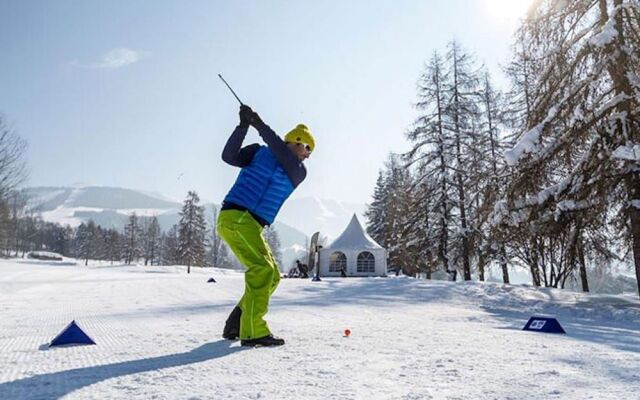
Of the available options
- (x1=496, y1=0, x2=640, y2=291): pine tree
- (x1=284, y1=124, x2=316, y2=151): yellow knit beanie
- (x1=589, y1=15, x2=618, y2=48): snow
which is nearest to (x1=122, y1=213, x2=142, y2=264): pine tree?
(x1=496, y1=0, x2=640, y2=291): pine tree

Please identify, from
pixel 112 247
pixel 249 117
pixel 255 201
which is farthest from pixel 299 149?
pixel 112 247

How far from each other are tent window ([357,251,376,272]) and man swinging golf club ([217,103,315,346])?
29366 mm

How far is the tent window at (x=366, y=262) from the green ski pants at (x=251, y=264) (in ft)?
96.6

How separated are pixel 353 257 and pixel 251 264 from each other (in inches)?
1153

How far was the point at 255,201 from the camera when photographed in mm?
3527

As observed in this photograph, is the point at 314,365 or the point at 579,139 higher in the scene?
the point at 579,139

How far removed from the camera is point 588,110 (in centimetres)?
1034

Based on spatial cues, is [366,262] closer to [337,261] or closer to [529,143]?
[337,261]

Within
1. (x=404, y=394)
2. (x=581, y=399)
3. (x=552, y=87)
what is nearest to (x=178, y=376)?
(x=404, y=394)

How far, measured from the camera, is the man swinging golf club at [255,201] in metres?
3.41

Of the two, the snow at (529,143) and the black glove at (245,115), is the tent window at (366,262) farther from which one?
the black glove at (245,115)

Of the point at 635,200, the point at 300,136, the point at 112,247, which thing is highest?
the point at 112,247

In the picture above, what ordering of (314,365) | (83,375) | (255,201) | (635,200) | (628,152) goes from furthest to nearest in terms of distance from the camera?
(635,200), (628,152), (255,201), (314,365), (83,375)

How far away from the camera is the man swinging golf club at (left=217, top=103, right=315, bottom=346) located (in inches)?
134
